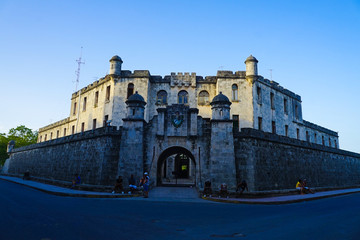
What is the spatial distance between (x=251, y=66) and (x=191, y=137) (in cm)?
1417

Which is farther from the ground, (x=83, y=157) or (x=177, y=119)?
(x=177, y=119)

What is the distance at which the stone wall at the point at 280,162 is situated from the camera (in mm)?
16152

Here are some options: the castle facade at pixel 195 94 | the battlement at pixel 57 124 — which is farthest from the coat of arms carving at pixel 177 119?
the battlement at pixel 57 124

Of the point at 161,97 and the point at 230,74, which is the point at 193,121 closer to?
the point at 161,97

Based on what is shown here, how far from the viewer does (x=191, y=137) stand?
663 inches

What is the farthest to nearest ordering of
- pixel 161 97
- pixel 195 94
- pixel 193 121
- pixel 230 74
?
pixel 161 97 < pixel 195 94 < pixel 230 74 < pixel 193 121

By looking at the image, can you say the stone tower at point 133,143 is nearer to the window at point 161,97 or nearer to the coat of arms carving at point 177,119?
the coat of arms carving at point 177,119

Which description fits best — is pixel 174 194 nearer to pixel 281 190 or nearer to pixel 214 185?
pixel 214 185

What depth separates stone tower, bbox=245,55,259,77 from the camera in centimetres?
2658

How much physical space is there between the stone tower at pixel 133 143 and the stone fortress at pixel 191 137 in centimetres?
7

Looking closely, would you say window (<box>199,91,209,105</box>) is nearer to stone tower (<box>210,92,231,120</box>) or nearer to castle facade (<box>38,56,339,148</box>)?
castle facade (<box>38,56,339,148</box>)

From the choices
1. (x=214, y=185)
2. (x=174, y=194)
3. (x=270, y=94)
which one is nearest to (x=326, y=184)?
(x=270, y=94)

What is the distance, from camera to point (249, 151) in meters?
16.3

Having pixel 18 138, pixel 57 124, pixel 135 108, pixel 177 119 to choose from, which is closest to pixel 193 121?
pixel 177 119
